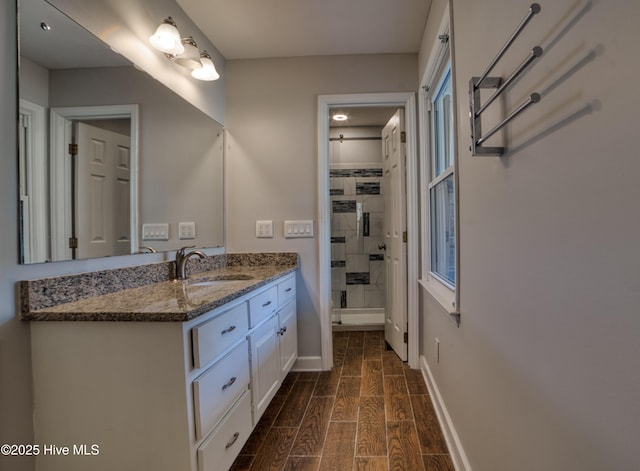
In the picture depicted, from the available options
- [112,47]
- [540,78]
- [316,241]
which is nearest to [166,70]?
[112,47]

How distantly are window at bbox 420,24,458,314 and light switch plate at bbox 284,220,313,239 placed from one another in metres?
0.86

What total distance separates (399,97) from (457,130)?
1212mm

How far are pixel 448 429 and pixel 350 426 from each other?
521mm

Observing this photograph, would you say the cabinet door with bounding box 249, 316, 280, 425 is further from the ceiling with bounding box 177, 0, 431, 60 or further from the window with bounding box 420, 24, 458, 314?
the ceiling with bounding box 177, 0, 431, 60

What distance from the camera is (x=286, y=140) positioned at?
8.18 feet

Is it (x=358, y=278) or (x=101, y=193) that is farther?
(x=358, y=278)

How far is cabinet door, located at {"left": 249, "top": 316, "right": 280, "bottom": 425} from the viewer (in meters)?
1.61

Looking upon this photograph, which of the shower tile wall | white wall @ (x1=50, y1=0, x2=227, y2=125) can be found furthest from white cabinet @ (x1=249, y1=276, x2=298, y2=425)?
the shower tile wall

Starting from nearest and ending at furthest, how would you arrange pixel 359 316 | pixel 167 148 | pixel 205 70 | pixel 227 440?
pixel 227 440 < pixel 167 148 < pixel 205 70 < pixel 359 316

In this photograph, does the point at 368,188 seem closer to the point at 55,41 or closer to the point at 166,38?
the point at 166,38

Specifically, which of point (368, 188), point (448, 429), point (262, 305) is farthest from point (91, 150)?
point (368, 188)

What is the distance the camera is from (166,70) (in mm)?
1821

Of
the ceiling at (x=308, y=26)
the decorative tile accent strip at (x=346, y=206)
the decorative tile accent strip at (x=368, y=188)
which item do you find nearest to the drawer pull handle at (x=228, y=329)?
the ceiling at (x=308, y=26)

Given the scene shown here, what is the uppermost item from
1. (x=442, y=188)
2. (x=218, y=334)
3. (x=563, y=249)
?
(x=442, y=188)
